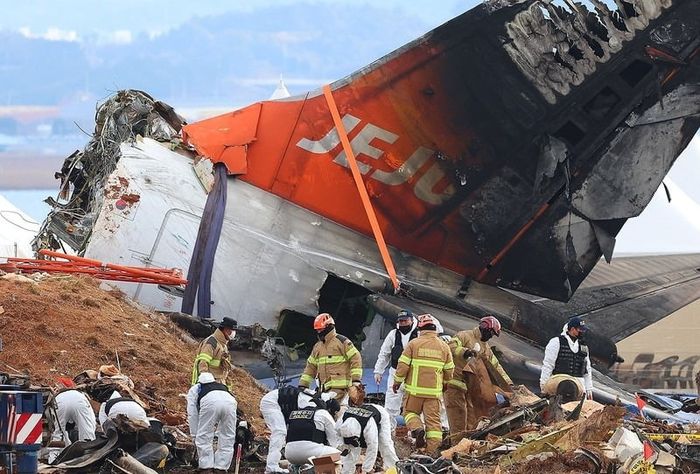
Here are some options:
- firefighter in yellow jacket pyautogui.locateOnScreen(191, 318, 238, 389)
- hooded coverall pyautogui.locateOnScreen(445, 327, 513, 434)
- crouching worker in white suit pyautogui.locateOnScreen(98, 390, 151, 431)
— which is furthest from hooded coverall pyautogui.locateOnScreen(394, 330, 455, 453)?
crouching worker in white suit pyautogui.locateOnScreen(98, 390, 151, 431)

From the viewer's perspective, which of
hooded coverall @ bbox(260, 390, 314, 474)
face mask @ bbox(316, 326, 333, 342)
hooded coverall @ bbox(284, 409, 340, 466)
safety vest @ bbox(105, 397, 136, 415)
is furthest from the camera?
face mask @ bbox(316, 326, 333, 342)

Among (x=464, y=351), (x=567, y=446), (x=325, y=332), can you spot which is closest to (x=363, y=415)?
(x=567, y=446)

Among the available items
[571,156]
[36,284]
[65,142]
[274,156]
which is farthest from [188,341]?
[65,142]

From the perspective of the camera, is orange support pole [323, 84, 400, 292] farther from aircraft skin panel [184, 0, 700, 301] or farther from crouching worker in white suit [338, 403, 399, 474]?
crouching worker in white suit [338, 403, 399, 474]

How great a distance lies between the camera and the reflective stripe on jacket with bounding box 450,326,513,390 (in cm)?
1494

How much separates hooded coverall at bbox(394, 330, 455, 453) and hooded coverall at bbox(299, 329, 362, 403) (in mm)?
474

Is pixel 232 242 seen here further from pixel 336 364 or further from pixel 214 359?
pixel 214 359

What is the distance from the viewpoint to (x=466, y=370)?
1494 centimetres

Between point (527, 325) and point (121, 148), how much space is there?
20.4 ft

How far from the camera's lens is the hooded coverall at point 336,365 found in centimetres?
1412

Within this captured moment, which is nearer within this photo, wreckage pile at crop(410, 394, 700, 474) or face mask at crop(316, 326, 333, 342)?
wreckage pile at crop(410, 394, 700, 474)

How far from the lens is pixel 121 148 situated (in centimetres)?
1920

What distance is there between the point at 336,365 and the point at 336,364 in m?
0.01

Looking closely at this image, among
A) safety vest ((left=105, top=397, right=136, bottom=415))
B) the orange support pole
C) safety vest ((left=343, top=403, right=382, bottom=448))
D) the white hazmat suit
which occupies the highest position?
the orange support pole
